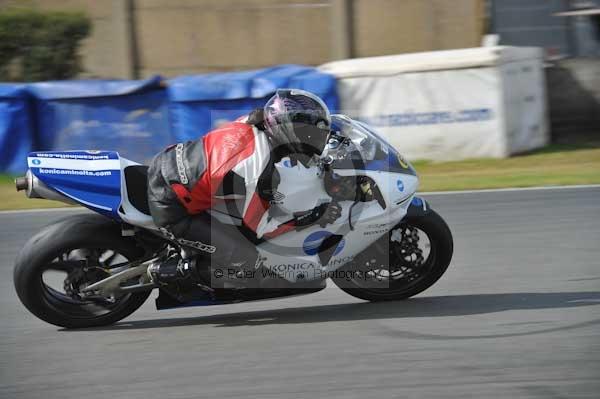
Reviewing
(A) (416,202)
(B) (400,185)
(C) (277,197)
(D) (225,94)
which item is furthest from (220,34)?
(C) (277,197)

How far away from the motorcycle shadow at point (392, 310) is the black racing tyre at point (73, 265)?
0.47 ft

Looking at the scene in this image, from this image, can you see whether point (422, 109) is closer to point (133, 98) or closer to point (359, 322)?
point (133, 98)

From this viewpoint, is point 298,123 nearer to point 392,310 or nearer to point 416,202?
point 416,202

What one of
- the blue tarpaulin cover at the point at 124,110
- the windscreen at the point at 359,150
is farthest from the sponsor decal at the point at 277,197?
the blue tarpaulin cover at the point at 124,110

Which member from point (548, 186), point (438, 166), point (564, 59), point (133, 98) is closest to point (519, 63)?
point (564, 59)

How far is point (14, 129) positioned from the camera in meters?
11.8

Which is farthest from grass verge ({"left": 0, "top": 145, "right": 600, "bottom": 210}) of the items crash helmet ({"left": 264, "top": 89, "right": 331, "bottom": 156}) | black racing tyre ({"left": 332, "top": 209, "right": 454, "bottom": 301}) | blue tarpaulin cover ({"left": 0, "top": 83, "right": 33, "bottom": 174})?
crash helmet ({"left": 264, "top": 89, "right": 331, "bottom": 156})

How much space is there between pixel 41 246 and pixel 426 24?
11.9 meters

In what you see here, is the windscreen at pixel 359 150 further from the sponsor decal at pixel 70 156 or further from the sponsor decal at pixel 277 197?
the sponsor decal at pixel 70 156

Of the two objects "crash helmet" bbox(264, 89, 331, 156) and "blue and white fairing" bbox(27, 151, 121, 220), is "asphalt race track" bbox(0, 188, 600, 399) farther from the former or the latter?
"crash helmet" bbox(264, 89, 331, 156)

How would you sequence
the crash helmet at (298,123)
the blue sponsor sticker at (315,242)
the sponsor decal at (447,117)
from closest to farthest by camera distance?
the crash helmet at (298,123) → the blue sponsor sticker at (315,242) → the sponsor decal at (447,117)

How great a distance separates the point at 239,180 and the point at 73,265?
1.13m

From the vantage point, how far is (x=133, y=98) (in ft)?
39.1

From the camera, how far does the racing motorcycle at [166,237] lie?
5148mm
